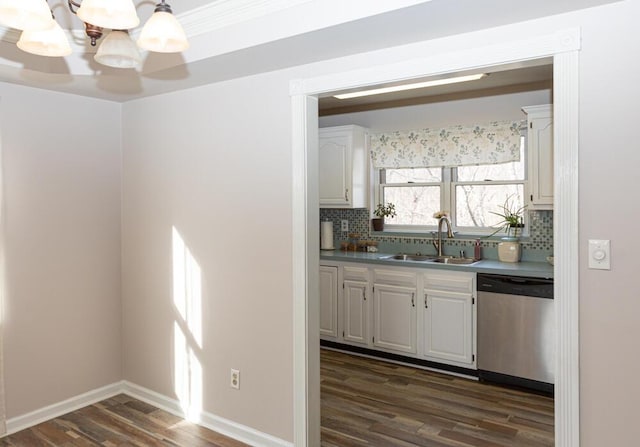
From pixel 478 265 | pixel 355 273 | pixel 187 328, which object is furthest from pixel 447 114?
pixel 187 328

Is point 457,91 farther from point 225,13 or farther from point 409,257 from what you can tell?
point 225,13

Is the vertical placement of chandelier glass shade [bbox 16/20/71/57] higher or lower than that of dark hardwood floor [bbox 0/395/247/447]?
higher

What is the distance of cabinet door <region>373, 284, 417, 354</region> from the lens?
14.2ft

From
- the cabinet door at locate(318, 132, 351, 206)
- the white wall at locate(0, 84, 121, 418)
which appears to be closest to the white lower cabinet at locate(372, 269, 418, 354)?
the cabinet door at locate(318, 132, 351, 206)

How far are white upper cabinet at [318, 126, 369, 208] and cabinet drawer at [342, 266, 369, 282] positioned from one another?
2.30 feet

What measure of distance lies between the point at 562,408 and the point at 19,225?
3.38 metres

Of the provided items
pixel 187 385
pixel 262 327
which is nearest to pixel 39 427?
pixel 187 385

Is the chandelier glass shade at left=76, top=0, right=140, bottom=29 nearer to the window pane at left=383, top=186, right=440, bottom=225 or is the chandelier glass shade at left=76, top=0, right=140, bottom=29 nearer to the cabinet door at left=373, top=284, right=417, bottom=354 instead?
the cabinet door at left=373, top=284, right=417, bottom=354

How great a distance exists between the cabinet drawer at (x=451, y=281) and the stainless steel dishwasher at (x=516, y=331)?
86 mm

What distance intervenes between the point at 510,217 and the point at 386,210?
4.19 feet

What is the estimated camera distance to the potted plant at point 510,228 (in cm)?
420

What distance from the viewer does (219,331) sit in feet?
10.7

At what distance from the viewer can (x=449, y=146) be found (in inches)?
184

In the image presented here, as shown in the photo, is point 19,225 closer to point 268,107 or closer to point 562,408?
point 268,107
